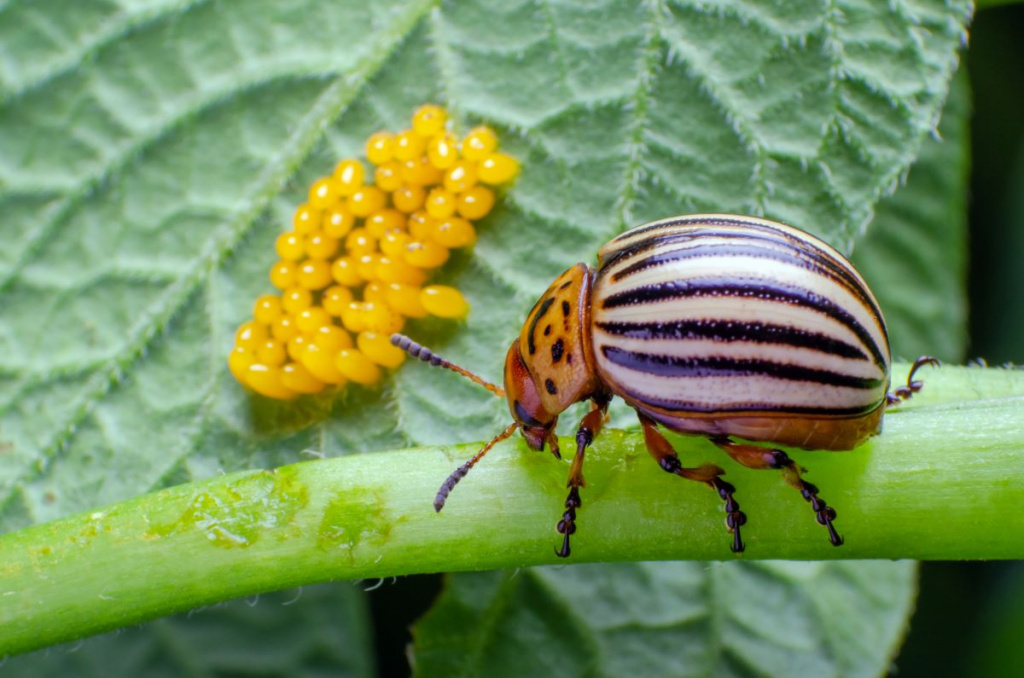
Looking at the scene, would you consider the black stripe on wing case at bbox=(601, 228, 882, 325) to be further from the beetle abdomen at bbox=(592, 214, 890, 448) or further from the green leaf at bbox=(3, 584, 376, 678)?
the green leaf at bbox=(3, 584, 376, 678)

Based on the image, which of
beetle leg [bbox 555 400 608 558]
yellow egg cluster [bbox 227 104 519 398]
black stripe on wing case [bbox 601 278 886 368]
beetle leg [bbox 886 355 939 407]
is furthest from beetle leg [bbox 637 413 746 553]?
yellow egg cluster [bbox 227 104 519 398]

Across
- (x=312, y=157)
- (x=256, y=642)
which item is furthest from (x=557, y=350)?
(x=256, y=642)

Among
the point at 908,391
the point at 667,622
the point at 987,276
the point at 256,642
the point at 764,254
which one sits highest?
the point at 764,254

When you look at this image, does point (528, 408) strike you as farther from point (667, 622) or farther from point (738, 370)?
point (667, 622)

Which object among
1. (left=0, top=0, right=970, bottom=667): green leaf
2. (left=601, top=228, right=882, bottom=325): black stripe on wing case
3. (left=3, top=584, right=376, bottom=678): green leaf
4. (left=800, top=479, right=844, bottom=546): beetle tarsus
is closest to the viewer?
(left=800, top=479, right=844, bottom=546): beetle tarsus

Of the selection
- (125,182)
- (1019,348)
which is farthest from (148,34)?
(1019,348)

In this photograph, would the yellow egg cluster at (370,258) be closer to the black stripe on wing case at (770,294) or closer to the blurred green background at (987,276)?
the black stripe on wing case at (770,294)

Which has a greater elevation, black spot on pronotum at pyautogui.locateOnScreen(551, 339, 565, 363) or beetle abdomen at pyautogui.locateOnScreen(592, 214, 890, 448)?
beetle abdomen at pyautogui.locateOnScreen(592, 214, 890, 448)
